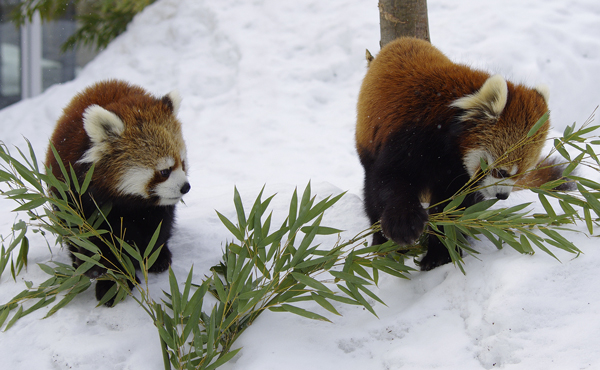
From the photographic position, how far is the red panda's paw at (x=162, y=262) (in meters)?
2.16

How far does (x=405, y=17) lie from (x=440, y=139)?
140 cm

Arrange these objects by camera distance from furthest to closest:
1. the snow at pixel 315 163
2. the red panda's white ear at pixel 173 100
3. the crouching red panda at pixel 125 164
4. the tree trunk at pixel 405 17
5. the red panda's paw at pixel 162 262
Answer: the tree trunk at pixel 405 17
the red panda's white ear at pixel 173 100
the red panda's paw at pixel 162 262
the crouching red panda at pixel 125 164
the snow at pixel 315 163

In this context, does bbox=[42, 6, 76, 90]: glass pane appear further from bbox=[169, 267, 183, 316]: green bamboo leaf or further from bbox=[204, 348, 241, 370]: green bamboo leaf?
bbox=[204, 348, 241, 370]: green bamboo leaf

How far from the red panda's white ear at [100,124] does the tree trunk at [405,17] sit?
6.20 ft

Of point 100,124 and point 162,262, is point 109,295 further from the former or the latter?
point 100,124

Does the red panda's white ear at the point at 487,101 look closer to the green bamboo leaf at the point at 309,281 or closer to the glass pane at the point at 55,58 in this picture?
the green bamboo leaf at the point at 309,281

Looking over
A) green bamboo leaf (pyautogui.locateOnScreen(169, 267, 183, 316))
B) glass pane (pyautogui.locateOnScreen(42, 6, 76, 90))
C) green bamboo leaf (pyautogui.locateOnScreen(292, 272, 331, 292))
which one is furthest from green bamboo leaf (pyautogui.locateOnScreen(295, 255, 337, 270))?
glass pane (pyautogui.locateOnScreen(42, 6, 76, 90))

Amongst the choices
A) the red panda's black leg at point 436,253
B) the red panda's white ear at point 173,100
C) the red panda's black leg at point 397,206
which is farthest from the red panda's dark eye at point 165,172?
the red panda's black leg at point 436,253

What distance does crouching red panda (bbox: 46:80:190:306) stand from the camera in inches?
76.7

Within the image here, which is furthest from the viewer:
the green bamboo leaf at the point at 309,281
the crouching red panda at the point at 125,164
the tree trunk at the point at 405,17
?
the tree trunk at the point at 405,17

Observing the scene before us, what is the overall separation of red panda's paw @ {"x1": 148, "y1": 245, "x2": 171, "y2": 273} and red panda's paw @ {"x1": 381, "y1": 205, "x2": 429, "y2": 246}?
1045 mm

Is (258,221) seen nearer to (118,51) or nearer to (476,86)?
(476,86)

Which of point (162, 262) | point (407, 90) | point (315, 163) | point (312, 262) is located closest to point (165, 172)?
point (162, 262)

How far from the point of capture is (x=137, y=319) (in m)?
1.84
